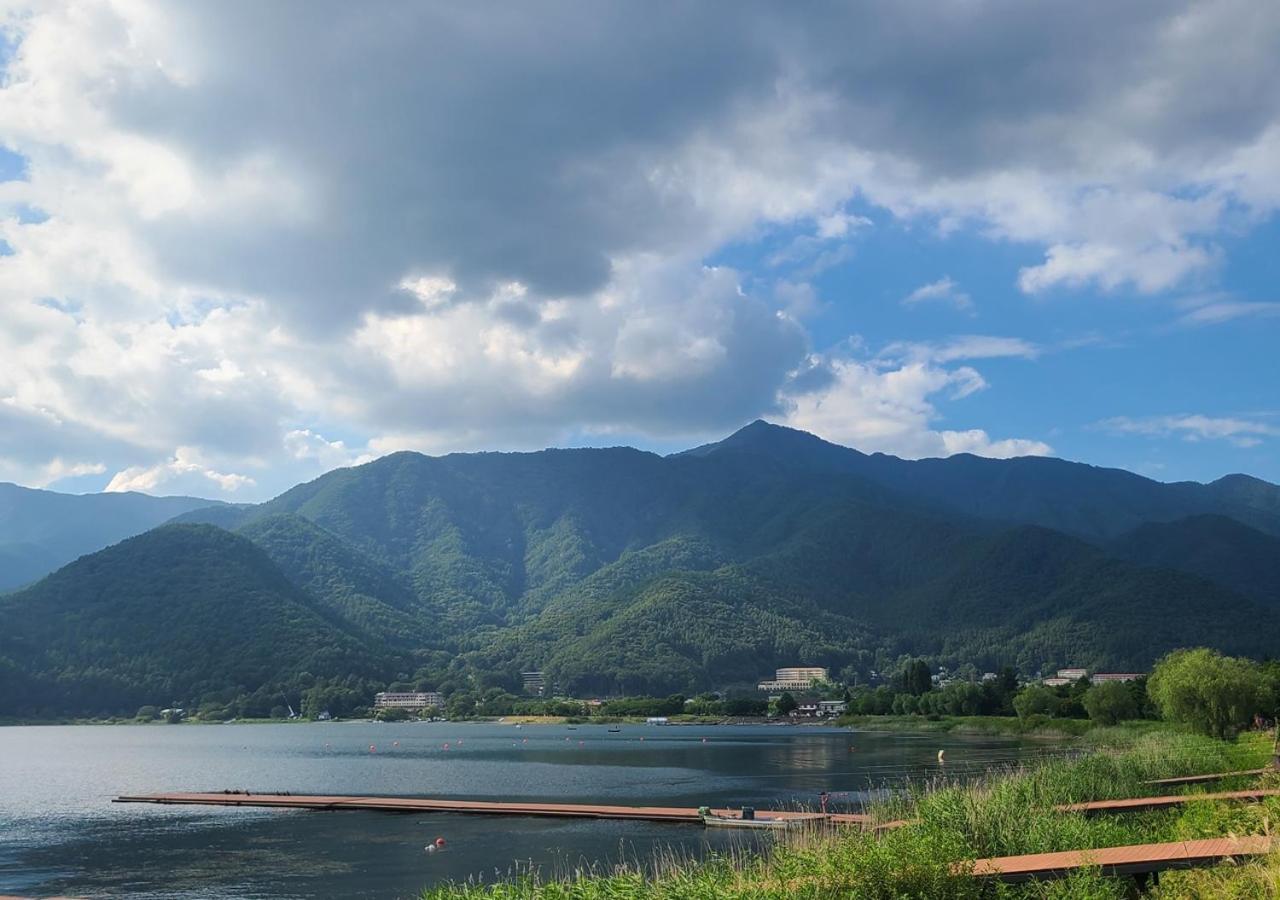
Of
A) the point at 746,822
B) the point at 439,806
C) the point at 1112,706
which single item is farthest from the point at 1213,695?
the point at 439,806

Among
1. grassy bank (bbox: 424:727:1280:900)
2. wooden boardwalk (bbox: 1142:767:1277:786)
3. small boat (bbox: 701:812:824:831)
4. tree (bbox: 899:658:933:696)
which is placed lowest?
tree (bbox: 899:658:933:696)

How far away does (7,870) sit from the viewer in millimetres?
46031

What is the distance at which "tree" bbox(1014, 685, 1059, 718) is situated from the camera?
132475mm

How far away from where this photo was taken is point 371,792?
261 ft

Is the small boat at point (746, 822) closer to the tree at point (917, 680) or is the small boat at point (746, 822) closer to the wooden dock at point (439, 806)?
the wooden dock at point (439, 806)

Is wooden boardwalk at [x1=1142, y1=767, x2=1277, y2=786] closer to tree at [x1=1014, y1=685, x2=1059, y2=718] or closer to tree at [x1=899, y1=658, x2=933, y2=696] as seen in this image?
tree at [x1=1014, y1=685, x2=1059, y2=718]

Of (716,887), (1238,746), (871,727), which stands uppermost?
(716,887)

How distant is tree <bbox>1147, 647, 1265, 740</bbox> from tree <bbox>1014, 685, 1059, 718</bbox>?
52.9m

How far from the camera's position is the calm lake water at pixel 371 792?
4397 cm

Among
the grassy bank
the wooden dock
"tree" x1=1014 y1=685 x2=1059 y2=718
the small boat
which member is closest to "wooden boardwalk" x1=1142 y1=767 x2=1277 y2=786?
the grassy bank

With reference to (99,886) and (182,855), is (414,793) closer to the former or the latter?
(182,855)

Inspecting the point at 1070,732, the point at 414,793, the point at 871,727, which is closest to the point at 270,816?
the point at 414,793

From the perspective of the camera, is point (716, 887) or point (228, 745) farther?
point (228, 745)

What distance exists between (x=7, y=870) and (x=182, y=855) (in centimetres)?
757
